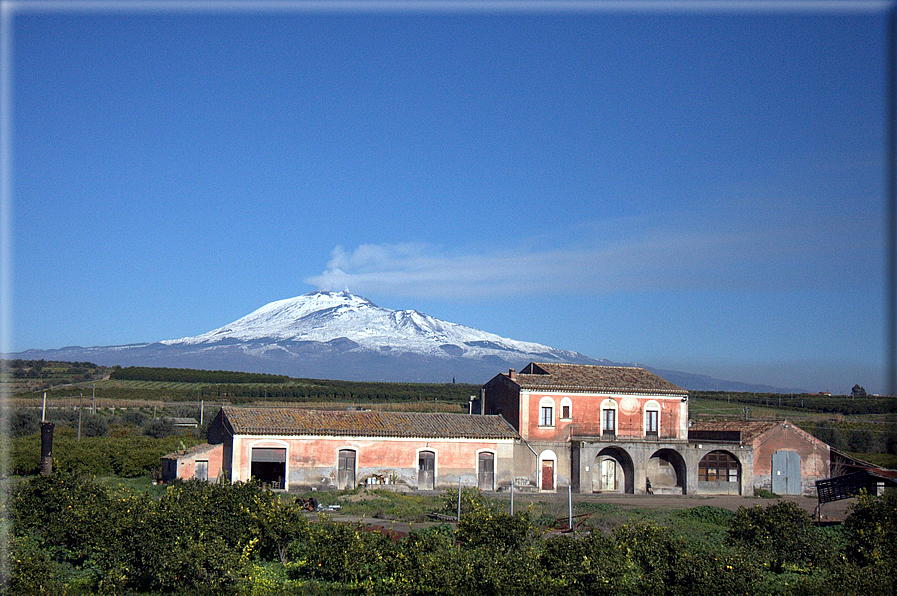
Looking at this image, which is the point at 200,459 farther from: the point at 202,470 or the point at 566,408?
the point at 566,408

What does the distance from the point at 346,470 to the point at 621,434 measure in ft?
37.3

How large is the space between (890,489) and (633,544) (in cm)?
1198

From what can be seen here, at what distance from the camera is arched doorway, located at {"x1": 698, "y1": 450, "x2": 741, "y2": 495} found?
33.5 m

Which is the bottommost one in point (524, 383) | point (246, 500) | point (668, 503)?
point (668, 503)

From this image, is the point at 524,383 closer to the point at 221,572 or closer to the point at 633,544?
the point at 633,544

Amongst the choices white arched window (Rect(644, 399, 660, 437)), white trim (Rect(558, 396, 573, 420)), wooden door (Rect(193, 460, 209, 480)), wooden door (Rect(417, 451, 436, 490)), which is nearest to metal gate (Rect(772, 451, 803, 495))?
white arched window (Rect(644, 399, 660, 437))

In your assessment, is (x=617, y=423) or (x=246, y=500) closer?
(x=246, y=500)

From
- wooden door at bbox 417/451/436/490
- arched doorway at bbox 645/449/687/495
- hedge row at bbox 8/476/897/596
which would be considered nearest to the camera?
hedge row at bbox 8/476/897/596

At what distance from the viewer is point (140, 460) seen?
34219 mm

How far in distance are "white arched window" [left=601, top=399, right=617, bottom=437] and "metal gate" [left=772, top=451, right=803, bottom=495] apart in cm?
642

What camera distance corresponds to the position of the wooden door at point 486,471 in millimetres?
32062

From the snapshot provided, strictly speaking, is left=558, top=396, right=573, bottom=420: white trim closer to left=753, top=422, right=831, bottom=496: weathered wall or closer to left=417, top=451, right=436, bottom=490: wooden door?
left=417, top=451, right=436, bottom=490: wooden door

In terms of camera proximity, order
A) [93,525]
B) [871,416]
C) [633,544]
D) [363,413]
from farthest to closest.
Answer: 1. [871,416]
2. [363,413]
3. [93,525]
4. [633,544]

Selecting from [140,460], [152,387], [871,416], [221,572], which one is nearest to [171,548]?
[221,572]
